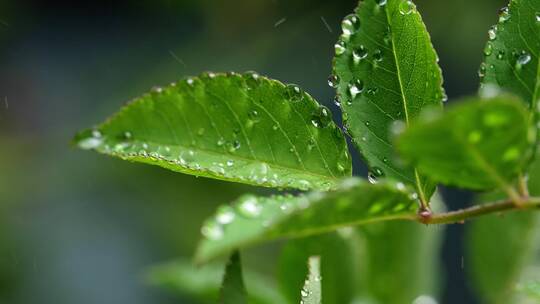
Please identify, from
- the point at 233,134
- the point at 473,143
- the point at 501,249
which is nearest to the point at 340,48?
the point at 233,134

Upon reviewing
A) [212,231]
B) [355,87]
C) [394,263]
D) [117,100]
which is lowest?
[212,231]

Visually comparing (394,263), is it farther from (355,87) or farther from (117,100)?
(117,100)

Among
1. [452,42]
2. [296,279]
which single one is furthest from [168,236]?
[296,279]

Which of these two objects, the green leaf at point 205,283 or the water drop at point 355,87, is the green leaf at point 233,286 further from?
the green leaf at point 205,283

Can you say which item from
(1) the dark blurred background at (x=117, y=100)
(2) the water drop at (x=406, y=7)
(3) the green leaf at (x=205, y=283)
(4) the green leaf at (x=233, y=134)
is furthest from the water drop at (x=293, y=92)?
(1) the dark blurred background at (x=117, y=100)

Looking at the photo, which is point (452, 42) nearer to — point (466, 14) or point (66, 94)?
point (466, 14)
